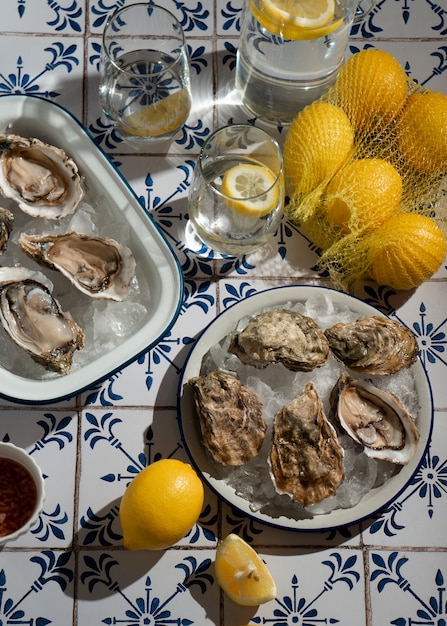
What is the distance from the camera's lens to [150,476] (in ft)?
4.24

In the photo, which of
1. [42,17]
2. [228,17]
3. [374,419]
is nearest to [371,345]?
[374,419]

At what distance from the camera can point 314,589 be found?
55.2 inches

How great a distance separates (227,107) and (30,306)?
56 cm

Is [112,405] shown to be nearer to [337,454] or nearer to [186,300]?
[186,300]

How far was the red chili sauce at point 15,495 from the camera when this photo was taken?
52.4 inches

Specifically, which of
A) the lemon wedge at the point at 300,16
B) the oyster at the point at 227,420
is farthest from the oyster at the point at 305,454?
the lemon wedge at the point at 300,16

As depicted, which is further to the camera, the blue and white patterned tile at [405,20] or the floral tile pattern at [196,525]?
the blue and white patterned tile at [405,20]

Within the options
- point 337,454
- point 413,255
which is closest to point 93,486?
point 337,454

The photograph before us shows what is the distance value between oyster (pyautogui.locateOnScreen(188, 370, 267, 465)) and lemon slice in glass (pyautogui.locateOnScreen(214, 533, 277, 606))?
0.14 m

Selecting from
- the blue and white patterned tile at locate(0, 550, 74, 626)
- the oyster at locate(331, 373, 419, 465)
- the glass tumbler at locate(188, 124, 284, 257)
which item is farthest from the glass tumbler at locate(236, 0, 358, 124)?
the blue and white patterned tile at locate(0, 550, 74, 626)

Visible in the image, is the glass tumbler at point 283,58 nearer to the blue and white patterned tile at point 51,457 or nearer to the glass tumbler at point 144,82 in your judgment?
the glass tumbler at point 144,82

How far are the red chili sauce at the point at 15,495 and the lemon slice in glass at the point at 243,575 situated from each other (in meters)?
0.33

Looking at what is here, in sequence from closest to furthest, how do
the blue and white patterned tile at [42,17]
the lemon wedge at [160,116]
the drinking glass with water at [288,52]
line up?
the drinking glass with water at [288,52], the lemon wedge at [160,116], the blue and white patterned tile at [42,17]

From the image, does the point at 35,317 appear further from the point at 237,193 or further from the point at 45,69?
the point at 45,69
